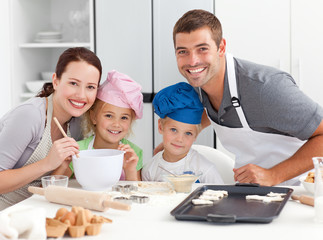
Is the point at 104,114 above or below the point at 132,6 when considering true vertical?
below

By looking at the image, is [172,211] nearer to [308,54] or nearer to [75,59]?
[75,59]

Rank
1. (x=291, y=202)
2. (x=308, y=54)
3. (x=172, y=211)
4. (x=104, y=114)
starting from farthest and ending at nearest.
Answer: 1. (x=308, y=54)
2. (x=104, y=114)
3. (x=291, y=202)
4. (x=172, y=211)

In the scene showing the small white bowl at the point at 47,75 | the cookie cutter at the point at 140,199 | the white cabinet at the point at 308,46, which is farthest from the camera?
the small white bowl at the point at 47,75

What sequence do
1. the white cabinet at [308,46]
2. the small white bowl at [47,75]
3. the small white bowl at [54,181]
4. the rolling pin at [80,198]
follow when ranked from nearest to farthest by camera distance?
the rolling pin at [80,198]
the small white bowl at [54,181]
the white cabinet at [308,46]
the small white bowl at [47,75]

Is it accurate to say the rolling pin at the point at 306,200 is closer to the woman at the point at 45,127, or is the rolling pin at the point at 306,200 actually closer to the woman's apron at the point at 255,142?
the woman's apron at the point at 255,142

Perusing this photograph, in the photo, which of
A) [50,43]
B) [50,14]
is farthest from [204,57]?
[50,14]

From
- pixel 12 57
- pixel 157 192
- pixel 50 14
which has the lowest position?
pixel 157 192

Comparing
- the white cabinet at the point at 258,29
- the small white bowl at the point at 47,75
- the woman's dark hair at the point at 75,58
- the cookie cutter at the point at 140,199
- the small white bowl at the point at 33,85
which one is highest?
the white cabinet at the point at 258,29

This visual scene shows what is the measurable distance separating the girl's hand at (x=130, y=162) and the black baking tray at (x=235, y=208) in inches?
14.9

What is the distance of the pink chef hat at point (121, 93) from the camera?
1965 mm

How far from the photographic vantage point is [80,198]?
4.37 feet

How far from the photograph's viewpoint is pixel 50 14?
3.79 m

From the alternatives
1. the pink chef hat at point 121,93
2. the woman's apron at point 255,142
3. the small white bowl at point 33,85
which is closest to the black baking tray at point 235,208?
the woman's apron at point 255,142

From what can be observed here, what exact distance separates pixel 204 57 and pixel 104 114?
49cm
